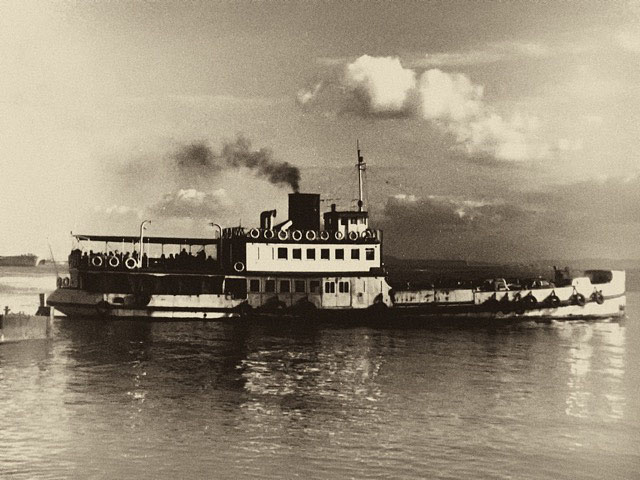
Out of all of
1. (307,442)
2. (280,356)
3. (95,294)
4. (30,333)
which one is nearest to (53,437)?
(307,442)

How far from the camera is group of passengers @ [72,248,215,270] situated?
113 feet

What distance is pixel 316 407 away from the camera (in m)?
18.1

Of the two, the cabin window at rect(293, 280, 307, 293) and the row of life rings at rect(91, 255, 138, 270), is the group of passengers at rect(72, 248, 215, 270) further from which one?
the cabin window at rect(293, 280, 307, 293)

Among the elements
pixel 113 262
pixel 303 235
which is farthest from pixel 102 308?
pixel 303 235

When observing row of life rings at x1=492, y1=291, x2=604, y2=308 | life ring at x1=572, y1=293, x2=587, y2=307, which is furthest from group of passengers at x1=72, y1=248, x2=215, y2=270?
life ring at x1=572, y1=293, x2=587, y2=307

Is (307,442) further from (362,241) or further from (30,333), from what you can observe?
(362,241)

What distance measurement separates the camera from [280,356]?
25.5 metres

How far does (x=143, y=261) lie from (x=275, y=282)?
622 cm

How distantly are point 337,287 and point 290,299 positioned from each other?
7.09 ft

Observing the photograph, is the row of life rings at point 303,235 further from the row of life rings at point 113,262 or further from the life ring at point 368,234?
the row of life rings at point 113,262

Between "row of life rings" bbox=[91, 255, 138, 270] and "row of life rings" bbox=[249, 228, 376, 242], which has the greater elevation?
"row of life rings" bbox=[249, 228, 376, 242]

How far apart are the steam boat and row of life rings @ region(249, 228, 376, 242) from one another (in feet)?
0.15

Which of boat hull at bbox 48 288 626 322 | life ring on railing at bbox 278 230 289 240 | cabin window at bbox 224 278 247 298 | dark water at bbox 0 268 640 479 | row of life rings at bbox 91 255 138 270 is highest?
life ring on railing at bbox 278 230 289 240

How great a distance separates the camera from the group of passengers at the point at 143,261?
34562 millimetres
